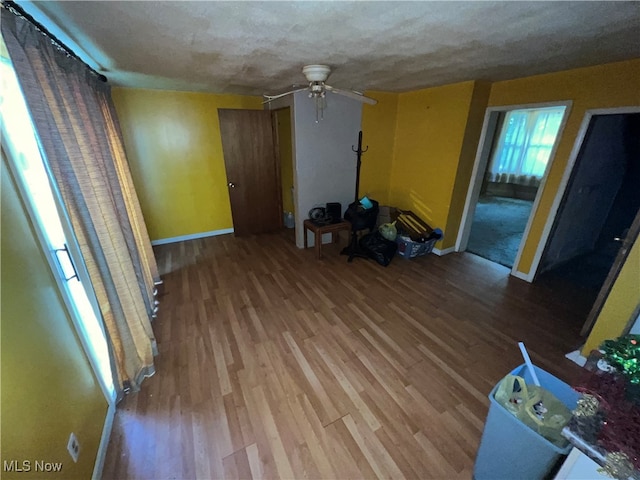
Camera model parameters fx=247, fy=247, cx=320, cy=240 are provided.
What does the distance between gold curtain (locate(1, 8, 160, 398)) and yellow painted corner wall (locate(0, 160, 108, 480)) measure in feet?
0.90

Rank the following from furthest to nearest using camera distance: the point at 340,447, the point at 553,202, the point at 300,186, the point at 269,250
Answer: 1. the point at 269,250
2. the point at 300,186
3. the point at 553,202
4. the point at 340,447

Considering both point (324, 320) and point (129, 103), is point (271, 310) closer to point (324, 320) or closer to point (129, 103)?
point (324, 320)

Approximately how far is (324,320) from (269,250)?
1.75 metres

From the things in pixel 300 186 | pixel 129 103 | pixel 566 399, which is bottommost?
pixel 566 399

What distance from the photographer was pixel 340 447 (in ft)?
4.56

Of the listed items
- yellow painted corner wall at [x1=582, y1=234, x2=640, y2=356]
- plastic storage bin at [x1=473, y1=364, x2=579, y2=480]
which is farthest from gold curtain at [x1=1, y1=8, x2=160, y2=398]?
yellow painted corner wall at [x1=582, y1=234, x2=640, y2=356]

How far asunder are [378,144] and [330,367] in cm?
330

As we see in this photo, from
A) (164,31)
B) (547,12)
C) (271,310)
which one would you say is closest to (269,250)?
(271,310)

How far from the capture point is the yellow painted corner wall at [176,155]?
11.0 ft

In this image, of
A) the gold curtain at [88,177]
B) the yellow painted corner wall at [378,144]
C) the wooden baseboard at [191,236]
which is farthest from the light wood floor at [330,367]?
the yellow painted corner wall at [378,144]

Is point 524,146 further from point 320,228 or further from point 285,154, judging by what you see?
point 320,228

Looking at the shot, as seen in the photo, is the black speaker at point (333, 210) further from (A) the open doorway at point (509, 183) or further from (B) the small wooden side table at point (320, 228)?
(A) the open doorway at point (509, 183)

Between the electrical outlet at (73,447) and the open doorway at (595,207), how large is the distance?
405 cm

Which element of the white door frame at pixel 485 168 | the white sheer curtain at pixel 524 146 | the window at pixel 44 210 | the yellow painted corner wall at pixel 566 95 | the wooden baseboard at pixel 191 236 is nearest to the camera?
the window at pixel 44 210
